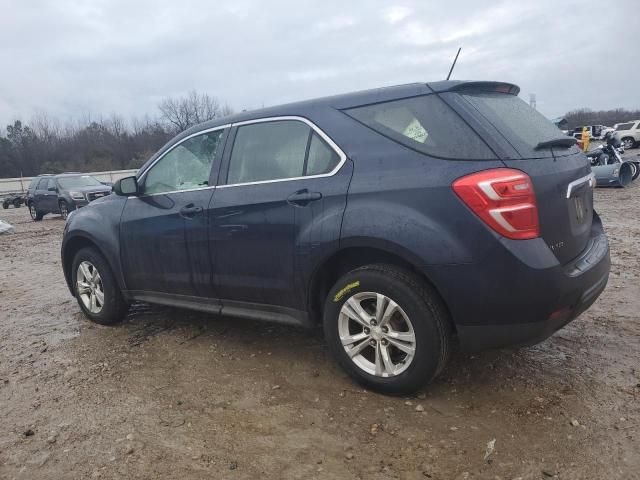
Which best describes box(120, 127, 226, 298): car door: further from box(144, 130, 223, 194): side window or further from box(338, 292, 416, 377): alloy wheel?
box(338, 292, 416, 377): alloy wheel

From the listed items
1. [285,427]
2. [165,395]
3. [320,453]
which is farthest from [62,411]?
[320,453]

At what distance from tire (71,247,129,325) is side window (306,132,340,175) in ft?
7.88

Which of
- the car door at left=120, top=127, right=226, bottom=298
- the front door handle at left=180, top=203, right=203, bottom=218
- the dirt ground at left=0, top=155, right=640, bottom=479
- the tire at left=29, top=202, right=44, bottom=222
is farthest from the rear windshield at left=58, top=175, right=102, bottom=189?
the front door handle at left=180, top=203, right=203, bottom=218

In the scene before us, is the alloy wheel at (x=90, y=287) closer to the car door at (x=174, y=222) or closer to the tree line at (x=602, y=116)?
the car door at (x=174, y=222)

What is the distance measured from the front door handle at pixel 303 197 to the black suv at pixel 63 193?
15067mm

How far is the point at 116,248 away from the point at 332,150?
234 centimetres

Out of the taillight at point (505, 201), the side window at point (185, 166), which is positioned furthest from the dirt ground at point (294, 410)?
the side window at point (185, 166)

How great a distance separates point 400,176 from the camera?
2908 millimetres

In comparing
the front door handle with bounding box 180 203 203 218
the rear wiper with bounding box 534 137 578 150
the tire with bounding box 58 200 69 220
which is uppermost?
the rear wiper with bounding box 534 137 578 150

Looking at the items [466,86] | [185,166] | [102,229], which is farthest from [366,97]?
[102,229]

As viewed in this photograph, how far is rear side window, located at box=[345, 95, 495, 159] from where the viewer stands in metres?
2.80

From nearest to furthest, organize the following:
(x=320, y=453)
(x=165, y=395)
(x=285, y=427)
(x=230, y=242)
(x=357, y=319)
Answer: (x=320, y=453)
(x=285, y=427)
(x=357, y=319)
(x=165, y=395)
(x=230, y=242)

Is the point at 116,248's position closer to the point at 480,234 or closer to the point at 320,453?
the point at 320,453

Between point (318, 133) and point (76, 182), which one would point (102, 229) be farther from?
point (76, 182)
